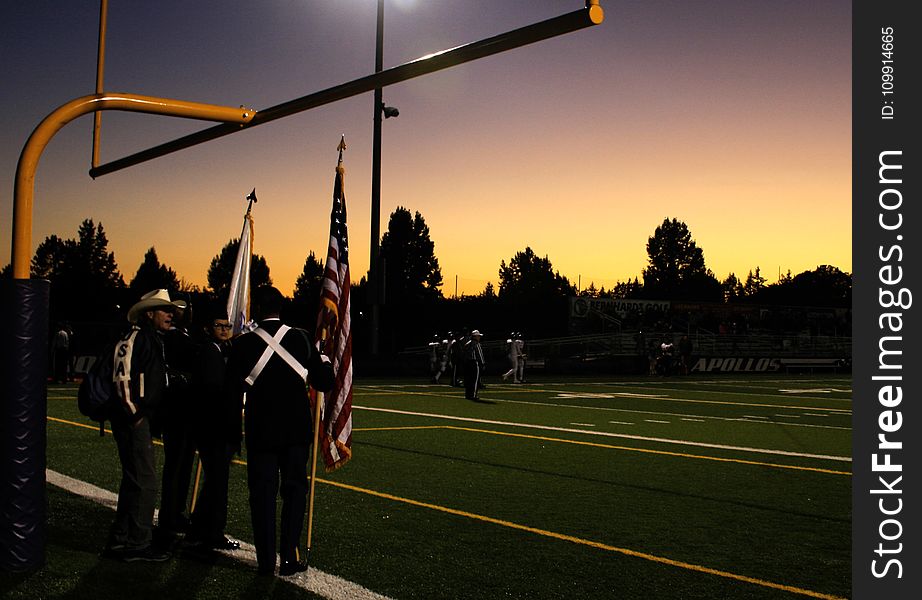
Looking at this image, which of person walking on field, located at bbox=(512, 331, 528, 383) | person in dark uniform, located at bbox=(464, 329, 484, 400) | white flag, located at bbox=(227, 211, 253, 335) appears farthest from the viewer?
person walking on field, located at bbox=(512, 331, 528, 383)

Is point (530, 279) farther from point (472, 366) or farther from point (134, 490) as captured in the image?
point (134, 490)

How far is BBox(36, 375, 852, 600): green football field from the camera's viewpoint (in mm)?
6426

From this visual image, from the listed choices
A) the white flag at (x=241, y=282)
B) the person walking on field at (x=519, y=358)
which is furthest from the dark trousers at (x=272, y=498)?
the person walking on field at (x=519, y=358)

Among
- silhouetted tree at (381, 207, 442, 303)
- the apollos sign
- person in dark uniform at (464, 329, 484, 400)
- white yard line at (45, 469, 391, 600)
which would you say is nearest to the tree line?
silhouetted tree at (381, 207, 442, 303)

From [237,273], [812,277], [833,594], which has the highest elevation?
[812,277]

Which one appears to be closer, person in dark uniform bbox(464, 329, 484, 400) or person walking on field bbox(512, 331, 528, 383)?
person in dark uniform bbox(464, 329, 484, 400)

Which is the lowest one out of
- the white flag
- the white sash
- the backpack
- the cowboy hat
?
the backpack

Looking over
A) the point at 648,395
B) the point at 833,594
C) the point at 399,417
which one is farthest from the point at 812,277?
the point at 833,594

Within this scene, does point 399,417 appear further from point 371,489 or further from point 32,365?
point 32,365

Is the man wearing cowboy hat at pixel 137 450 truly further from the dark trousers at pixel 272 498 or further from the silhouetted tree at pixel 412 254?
the silhouetted tree at pixel 412 254

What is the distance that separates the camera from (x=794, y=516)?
28.3 ft

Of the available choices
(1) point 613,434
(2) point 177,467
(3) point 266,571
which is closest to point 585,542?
(3) point 266,571

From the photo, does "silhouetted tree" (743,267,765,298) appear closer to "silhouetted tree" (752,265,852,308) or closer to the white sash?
"silhouetted tree" (752,265,852,308)

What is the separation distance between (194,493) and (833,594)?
447 centimetres
